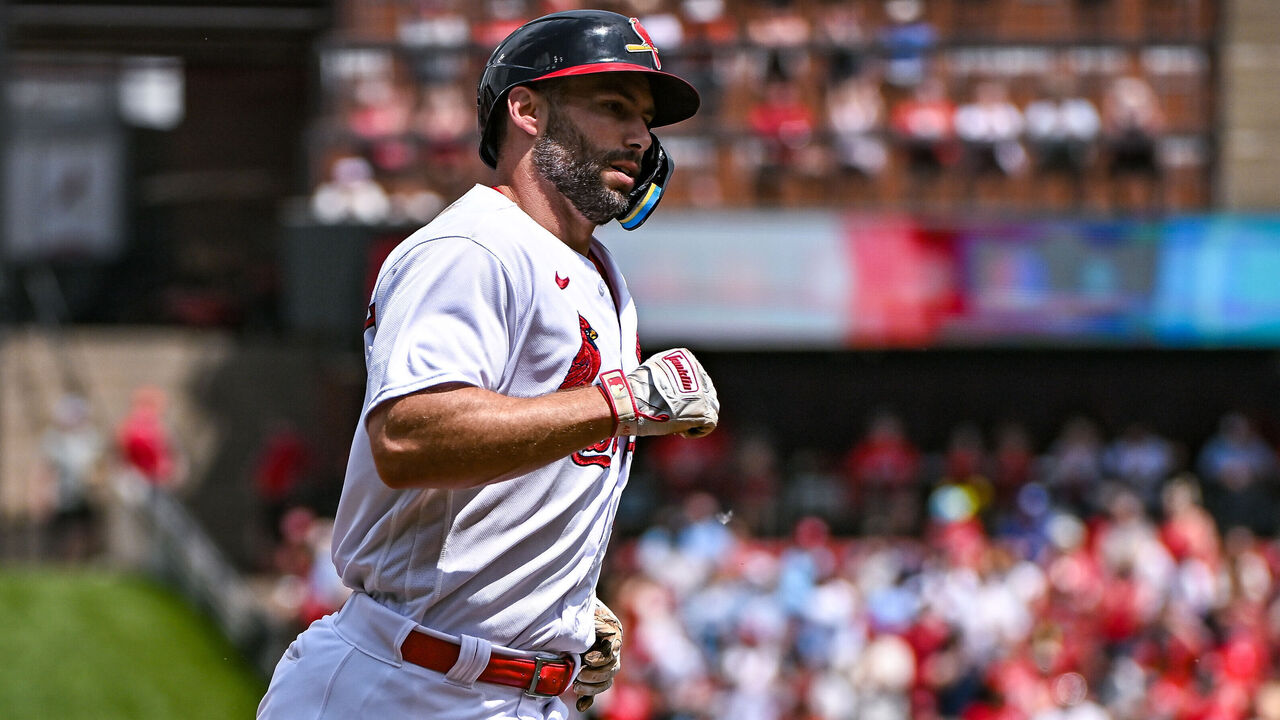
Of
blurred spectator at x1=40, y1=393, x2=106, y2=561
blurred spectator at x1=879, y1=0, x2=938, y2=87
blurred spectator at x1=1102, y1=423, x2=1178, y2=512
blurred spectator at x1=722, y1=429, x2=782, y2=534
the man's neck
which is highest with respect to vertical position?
the man's neck

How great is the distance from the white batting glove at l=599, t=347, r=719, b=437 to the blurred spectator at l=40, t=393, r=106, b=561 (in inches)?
493

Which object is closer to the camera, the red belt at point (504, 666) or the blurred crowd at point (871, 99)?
the red belt at point (504, 666)

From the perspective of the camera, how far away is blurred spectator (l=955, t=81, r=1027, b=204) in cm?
1540

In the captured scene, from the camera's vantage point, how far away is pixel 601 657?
2906 millimetres

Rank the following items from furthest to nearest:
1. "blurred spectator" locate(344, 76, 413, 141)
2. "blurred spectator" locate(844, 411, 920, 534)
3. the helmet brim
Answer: "blurred spectator" locate(344, 76, 413, 141), "blurred spectator" locate(844, 411, 920, 534), the helmet brim

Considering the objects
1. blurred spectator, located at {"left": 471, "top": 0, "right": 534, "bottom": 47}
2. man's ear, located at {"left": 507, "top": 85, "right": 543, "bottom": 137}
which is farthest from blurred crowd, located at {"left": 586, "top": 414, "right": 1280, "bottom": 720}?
man's ear, located at {"left": 507, "top": 85, "right": 543, "bottom": 137}

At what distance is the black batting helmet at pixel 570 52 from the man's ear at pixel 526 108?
0.06ft

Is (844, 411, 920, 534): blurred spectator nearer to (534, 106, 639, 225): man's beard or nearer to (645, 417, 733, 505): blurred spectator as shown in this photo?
(645, 417, 733, 505): blurred spectator

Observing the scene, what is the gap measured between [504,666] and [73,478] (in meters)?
12.6

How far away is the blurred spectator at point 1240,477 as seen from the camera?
43.0 ft

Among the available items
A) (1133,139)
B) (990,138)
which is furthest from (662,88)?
(1133,139)

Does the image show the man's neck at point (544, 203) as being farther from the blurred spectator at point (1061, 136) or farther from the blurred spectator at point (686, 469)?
the blurred spectator at point (1061, 136)

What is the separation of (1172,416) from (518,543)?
1536 centimetres

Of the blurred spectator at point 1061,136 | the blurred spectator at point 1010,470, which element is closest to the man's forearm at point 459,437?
the blurred spectator at point 1010,470
